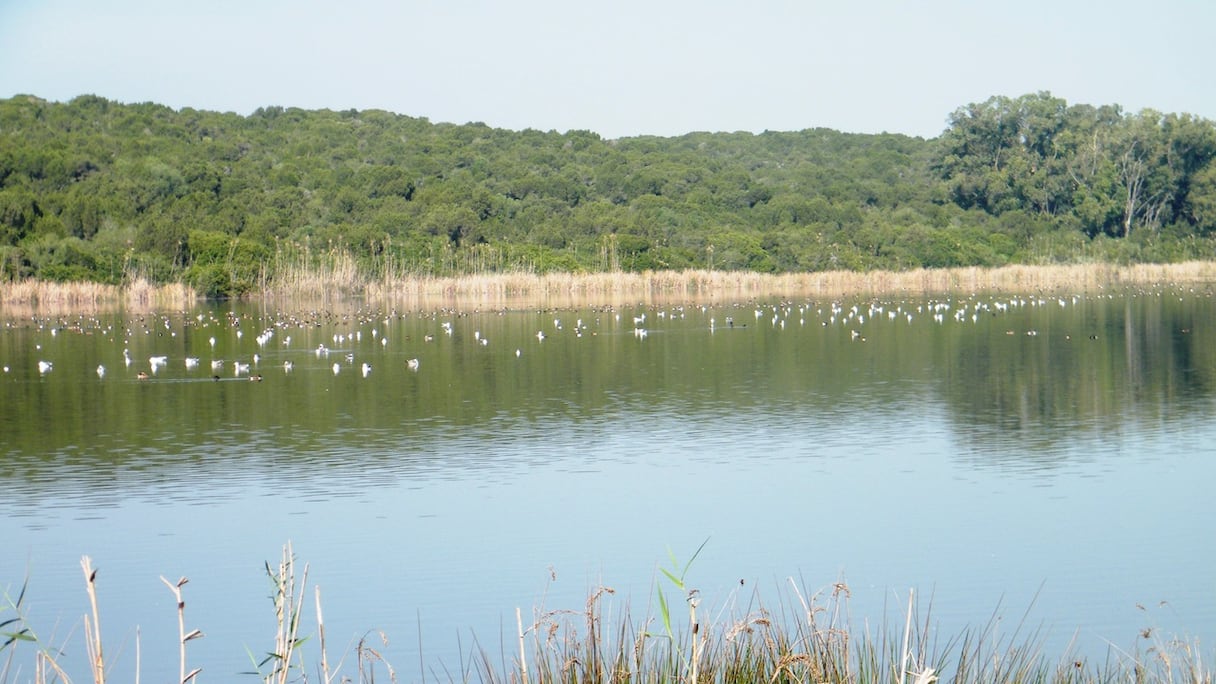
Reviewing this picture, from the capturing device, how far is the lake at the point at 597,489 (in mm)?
8578

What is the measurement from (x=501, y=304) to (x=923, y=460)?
1181 inches

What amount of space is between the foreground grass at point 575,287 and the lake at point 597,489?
A: 19.2m

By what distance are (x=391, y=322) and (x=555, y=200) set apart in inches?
1546

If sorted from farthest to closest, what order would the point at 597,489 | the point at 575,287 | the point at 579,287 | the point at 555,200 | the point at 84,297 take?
the point at 555,200
the point at 579,287
the point at 575,287
the point at 84,297
the point at 597,489

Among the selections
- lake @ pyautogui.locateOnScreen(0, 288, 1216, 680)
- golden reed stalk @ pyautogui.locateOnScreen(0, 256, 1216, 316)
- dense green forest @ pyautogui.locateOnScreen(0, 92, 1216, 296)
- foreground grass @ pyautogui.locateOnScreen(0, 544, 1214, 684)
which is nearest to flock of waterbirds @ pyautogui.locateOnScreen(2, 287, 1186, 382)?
lake @ pyautogui.locateOnScreen(0, 288, 1216, 680)

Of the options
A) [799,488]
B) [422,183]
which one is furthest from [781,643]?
[422,183]

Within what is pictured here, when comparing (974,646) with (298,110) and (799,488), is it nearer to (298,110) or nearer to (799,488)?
(799,488)

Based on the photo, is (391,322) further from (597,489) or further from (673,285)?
(597,489)

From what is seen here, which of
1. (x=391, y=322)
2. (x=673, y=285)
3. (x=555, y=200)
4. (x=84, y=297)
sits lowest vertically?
(x=391, y=322)

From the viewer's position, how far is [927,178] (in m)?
85.7

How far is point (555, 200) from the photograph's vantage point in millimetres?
72812

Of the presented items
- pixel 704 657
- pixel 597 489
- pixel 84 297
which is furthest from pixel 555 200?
pixel 704 657

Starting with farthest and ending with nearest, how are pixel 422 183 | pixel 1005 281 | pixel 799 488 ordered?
pixel 422 183, pixel 1005 281, pixel 799 488

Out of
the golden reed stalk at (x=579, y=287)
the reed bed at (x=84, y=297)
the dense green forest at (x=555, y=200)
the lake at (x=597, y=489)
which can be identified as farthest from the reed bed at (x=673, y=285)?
the lake at (x=597, y=489)
